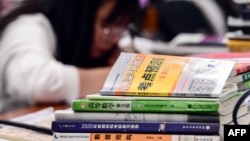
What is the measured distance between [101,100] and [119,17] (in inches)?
43.9

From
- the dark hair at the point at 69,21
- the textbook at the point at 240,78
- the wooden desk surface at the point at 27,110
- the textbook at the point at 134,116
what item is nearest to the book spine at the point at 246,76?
the textbook at the point at 240,78

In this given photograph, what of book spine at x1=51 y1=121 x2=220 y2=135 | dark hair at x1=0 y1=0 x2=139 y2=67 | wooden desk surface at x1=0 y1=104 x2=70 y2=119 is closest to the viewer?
book spine at x1=51 y1=121 x2=220 y2=135

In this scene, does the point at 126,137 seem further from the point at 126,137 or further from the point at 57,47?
the point at 57,47

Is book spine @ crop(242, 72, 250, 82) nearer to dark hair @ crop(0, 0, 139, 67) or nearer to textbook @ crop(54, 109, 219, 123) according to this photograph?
textbook @ crop(54, 109, 219, 123)

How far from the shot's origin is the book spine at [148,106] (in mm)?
717

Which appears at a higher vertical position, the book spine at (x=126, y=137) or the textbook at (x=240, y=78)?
the textbook at (x=240, y=78)

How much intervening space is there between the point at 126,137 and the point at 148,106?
50mm

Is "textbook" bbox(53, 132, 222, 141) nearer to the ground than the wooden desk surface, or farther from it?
nearer to the ground

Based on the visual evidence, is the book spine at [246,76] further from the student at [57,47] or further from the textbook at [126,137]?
the student at [57,47]

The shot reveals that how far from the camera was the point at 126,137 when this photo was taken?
2.43 feet

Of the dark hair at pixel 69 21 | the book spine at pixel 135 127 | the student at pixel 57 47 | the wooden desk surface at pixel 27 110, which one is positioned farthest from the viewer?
the dark hair at pixel 69 21

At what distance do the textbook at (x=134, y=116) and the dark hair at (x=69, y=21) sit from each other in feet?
3.27

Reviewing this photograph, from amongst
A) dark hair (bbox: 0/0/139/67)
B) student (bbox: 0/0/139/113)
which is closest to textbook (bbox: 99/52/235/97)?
student (bbox: 0/0/139/113)

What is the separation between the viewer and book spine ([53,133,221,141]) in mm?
712
